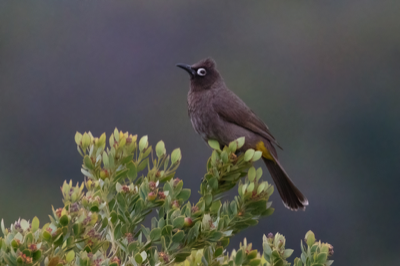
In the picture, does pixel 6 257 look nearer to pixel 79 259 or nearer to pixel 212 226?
pixel 79 259

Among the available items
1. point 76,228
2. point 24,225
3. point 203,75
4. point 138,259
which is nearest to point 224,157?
point 138,259

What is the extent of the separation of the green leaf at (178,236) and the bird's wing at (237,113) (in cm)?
115

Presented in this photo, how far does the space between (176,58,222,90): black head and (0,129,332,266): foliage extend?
3.12 ft

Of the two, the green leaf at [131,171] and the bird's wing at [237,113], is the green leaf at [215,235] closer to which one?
the green leaf at [131,171]

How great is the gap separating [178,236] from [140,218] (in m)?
0.17

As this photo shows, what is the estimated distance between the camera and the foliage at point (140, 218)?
4.39ft

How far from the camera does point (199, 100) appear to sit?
99.4 inches

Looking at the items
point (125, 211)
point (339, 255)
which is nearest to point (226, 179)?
point (125, 211)

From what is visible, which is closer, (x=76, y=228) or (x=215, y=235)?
(x=76, y=228)

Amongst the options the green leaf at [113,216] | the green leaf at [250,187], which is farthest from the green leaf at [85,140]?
the green leaf at [250,187]

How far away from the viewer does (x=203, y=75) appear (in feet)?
8.63

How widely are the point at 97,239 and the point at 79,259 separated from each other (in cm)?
13

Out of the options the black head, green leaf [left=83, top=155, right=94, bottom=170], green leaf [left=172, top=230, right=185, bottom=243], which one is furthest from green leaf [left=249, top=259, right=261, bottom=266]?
the black head

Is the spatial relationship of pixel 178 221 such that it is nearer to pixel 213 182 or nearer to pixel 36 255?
pixel 213 182
